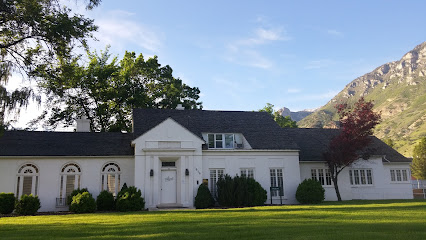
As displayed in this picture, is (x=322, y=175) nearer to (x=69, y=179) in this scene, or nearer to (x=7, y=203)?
(x=69, y=179)

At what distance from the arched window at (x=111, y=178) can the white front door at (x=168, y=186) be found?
3.17 m

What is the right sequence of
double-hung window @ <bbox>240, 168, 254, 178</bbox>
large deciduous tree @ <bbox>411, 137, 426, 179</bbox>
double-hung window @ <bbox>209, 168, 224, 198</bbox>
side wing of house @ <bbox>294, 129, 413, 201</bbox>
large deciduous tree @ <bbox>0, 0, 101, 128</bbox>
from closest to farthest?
1. large deciduous tree @ <bbox>0, 0, 101, 128</bbox>
2. double-hung window @ <bbox>209, 168, 224, 198</bbox>
3. double-hung window @ <bbox>240, 168, 254, 178</bbox>
4. side wing of house @ <bbox>294, 129, 413, 201</bbox>
5. large deciduous tree @ <bbox>411, 137, 426, 179</bbox>

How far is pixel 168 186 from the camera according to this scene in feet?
83.8

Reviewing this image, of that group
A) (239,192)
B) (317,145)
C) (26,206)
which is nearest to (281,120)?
(317,145)

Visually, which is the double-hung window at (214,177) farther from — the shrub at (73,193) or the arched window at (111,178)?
the shrub at (73,193)

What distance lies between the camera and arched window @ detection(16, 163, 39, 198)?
79.9ft

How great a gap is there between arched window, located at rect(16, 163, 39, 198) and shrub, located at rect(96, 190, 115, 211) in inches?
179

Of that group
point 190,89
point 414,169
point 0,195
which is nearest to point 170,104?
point 190,89

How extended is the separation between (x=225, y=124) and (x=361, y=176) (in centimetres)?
1237

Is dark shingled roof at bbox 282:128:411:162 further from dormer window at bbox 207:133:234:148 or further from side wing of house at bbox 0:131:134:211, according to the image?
side wing of house at bbox 0:131:134:211

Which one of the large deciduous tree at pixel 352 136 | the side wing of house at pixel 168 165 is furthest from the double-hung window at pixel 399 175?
the side wing of house at pixel 168 165

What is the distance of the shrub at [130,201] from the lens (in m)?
22.6

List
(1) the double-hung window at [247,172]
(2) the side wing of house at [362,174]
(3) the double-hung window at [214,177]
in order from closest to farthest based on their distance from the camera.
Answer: (3) the double-hung window at [214,177]
(1) the double-hung window at [247,172]
(2) the side wing of house at [362,174]

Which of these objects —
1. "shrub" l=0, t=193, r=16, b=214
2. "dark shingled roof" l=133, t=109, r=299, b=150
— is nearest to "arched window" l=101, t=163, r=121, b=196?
"dark shingled roof" l=133, t=109, r=299, b=150
